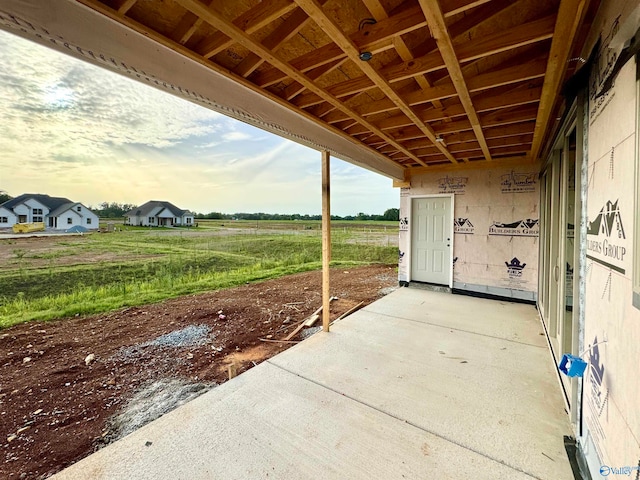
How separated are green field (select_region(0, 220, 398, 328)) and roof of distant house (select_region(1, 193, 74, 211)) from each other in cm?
64

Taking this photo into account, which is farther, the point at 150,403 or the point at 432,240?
the point at 432,240

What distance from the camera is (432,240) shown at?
214 inches

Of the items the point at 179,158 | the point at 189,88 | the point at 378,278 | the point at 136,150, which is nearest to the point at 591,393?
the point at 189,88

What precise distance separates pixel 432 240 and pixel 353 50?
14.9ft

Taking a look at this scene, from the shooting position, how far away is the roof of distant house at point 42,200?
14.6ft

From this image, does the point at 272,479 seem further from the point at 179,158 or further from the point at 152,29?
the point at 179,158

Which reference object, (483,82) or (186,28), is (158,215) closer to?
(186,28)

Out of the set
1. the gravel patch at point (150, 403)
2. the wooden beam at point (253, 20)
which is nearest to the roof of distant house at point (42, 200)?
the gravel patch at point (150, 403)

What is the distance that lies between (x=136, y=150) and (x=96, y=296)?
392 centimetres

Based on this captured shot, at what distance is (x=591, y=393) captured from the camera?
4.38 ft

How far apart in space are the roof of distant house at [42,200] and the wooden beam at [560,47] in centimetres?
709

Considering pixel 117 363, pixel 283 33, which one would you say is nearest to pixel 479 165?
pixel 283 33

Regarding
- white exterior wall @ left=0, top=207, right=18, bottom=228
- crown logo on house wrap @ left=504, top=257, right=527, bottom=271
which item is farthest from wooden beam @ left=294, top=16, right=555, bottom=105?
white exterior wall @ left=0, top=207, right=18, bottom=228

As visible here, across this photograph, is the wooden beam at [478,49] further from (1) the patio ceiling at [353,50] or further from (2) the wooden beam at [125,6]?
(2) the wooden beam at [125,6]
